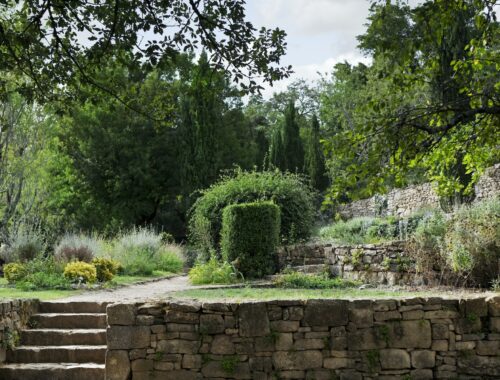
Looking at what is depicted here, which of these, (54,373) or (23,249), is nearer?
(54,373)

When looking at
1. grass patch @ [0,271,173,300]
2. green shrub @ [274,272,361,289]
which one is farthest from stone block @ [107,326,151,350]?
green shrub @ [274,272,361,289]

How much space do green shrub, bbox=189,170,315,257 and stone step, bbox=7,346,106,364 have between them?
6.91 m

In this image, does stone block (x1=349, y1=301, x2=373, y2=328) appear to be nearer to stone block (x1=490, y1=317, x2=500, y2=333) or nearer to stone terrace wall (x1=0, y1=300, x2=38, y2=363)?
stone block (x1=490, y1=317, x2=500, y2=333)

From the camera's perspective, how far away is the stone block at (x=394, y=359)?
22.6ft

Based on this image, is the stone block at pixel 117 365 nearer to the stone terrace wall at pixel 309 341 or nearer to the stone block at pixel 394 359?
the stone terrace wall at pixel 309 341

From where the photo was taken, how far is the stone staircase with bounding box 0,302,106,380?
23.9 feet

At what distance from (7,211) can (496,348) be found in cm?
1283

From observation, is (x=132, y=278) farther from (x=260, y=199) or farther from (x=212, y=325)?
(x=212, y=325)

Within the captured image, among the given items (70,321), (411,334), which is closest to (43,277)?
(70,321)

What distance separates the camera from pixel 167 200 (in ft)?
87.2

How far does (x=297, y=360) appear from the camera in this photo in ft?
22.6

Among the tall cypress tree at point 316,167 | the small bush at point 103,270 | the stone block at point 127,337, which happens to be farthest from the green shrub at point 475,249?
the tall cypress tree at point 316,167

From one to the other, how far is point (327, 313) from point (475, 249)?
10.4 ft

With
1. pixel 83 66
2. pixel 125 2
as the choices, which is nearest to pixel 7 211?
pixel 83 66
